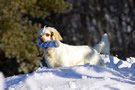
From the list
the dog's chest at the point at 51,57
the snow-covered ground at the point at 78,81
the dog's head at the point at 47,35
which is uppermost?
the dog's head at the point at 47,35

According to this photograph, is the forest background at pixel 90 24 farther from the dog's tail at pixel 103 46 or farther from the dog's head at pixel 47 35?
the dog's head at pixel 47 35

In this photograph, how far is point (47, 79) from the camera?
3311 mm

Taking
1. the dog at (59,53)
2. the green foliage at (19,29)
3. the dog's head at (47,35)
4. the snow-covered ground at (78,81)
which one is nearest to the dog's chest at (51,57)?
the dog at (59,53)

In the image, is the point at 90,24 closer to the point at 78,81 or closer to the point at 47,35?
the point at 47,35

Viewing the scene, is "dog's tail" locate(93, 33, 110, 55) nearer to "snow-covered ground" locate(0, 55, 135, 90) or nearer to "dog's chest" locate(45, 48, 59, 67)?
"dog's chest" locate(45, 48, 59, 67)

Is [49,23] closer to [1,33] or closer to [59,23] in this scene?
[59,23]

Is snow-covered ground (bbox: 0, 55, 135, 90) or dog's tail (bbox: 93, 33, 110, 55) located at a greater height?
dog's tail (bbox: 93, 33, 110, 55)

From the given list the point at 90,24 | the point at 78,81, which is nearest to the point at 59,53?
the point at 78,81

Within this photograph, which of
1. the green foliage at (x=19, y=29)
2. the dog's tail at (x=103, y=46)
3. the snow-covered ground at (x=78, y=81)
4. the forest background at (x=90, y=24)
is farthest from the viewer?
the forest background at (x=90, y=24)

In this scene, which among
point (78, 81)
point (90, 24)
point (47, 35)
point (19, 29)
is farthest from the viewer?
point (90, 24)

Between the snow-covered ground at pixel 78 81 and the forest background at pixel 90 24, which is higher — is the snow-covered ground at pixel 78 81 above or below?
below

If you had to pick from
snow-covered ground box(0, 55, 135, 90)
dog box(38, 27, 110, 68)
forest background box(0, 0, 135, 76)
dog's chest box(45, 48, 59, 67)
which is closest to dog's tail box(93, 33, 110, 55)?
dog box(38, 27, 110, 68)

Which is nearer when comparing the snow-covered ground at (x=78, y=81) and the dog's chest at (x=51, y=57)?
the snow-covered ground at (x=78, y=81)

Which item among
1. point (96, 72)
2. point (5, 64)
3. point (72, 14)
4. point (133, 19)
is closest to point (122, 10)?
point (133, 19)
